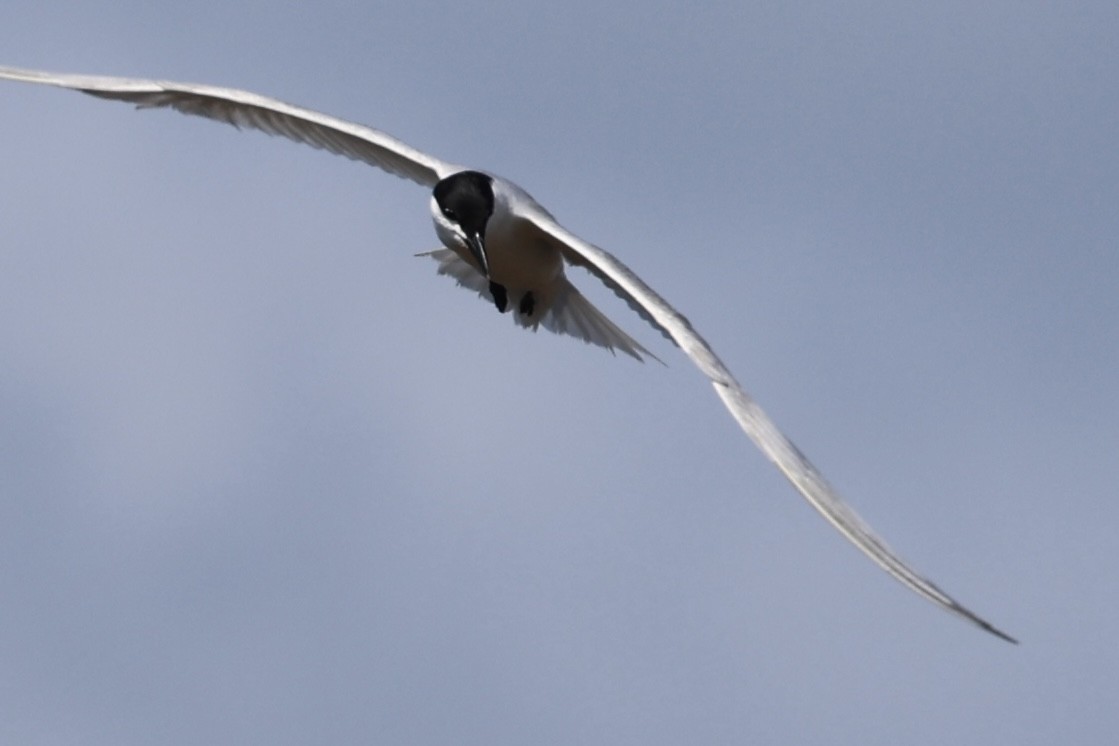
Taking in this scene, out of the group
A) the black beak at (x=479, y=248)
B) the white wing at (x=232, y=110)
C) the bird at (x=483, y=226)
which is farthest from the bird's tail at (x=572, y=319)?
the white wing at (x=232, y=110)

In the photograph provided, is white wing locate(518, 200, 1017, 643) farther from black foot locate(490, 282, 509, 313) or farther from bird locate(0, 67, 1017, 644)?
black foot locate(490, 282, 509, 313)

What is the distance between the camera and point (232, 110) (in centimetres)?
1709

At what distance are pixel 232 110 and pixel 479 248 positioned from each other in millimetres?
2506

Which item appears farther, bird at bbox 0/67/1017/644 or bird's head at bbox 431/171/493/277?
bird's head at bbox 431/171/493/277

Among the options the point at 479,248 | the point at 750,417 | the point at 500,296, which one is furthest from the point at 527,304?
the point at 750,417

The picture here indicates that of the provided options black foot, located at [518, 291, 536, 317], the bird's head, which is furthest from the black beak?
black foot, located at [518, 291, 536, 317]

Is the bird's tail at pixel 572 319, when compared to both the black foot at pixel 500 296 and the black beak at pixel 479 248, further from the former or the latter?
the black beak at pixel 479 248

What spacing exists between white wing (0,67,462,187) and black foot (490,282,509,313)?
0.94 metres

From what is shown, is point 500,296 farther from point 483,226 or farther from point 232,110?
point 232,110

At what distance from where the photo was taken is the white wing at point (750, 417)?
11.0 metres

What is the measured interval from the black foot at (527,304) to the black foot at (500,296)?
111 millimetres

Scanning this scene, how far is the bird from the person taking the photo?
1463 centimetres

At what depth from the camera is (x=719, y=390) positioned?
13.0m

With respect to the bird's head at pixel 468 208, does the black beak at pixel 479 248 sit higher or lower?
lower
